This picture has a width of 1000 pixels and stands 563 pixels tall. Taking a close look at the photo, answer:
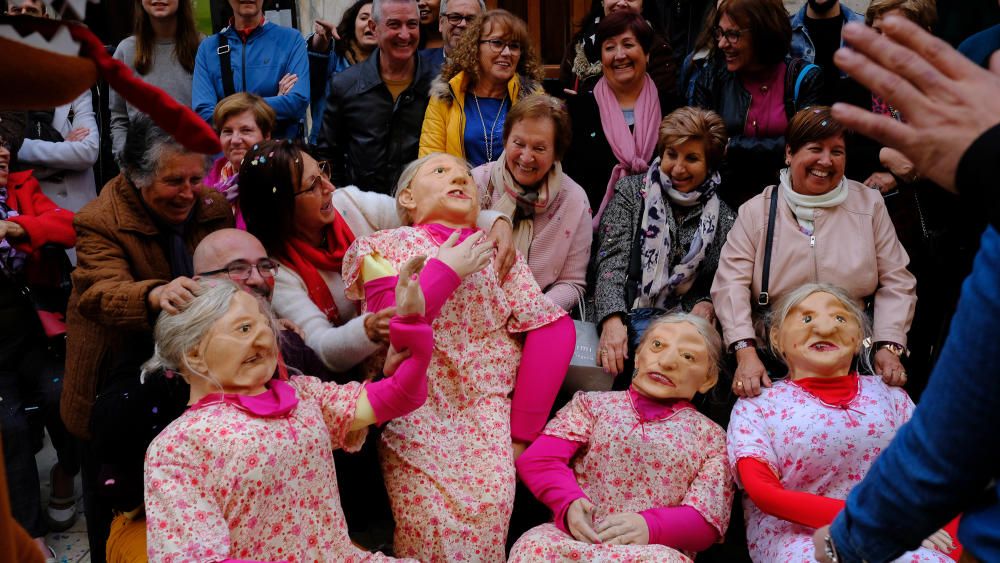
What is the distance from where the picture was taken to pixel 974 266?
1266 mm

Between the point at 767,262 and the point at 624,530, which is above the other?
the point at 767,262

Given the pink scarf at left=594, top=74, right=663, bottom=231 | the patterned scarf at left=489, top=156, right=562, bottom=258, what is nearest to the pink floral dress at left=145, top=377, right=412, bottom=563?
the patterned scarf at left=489, top=156, right=562, bottom=258

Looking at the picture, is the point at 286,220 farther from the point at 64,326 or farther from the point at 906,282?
the point at 906,282

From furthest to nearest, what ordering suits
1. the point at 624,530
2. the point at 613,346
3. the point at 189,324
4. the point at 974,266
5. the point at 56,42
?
the point at 613,346
the point at 624,530
the point at 189,324
the point at 56,42
the point at 974,266

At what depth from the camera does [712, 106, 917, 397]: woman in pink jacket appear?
360 cm

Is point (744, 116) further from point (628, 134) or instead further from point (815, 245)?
point (815, 245)

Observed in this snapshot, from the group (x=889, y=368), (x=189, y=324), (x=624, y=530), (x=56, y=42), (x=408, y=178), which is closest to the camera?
(x=56, y=42)

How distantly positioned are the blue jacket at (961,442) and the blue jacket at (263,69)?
3944 millimetres

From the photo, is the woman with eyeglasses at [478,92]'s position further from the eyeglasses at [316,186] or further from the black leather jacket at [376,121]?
the eyeglasses at [316,186]

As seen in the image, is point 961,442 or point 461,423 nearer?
point 961,442


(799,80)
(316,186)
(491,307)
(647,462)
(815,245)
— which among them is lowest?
(647,462)

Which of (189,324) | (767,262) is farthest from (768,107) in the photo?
(189,324)

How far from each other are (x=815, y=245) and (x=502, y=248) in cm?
124

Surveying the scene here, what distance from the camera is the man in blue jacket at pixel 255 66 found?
15.9 ft
